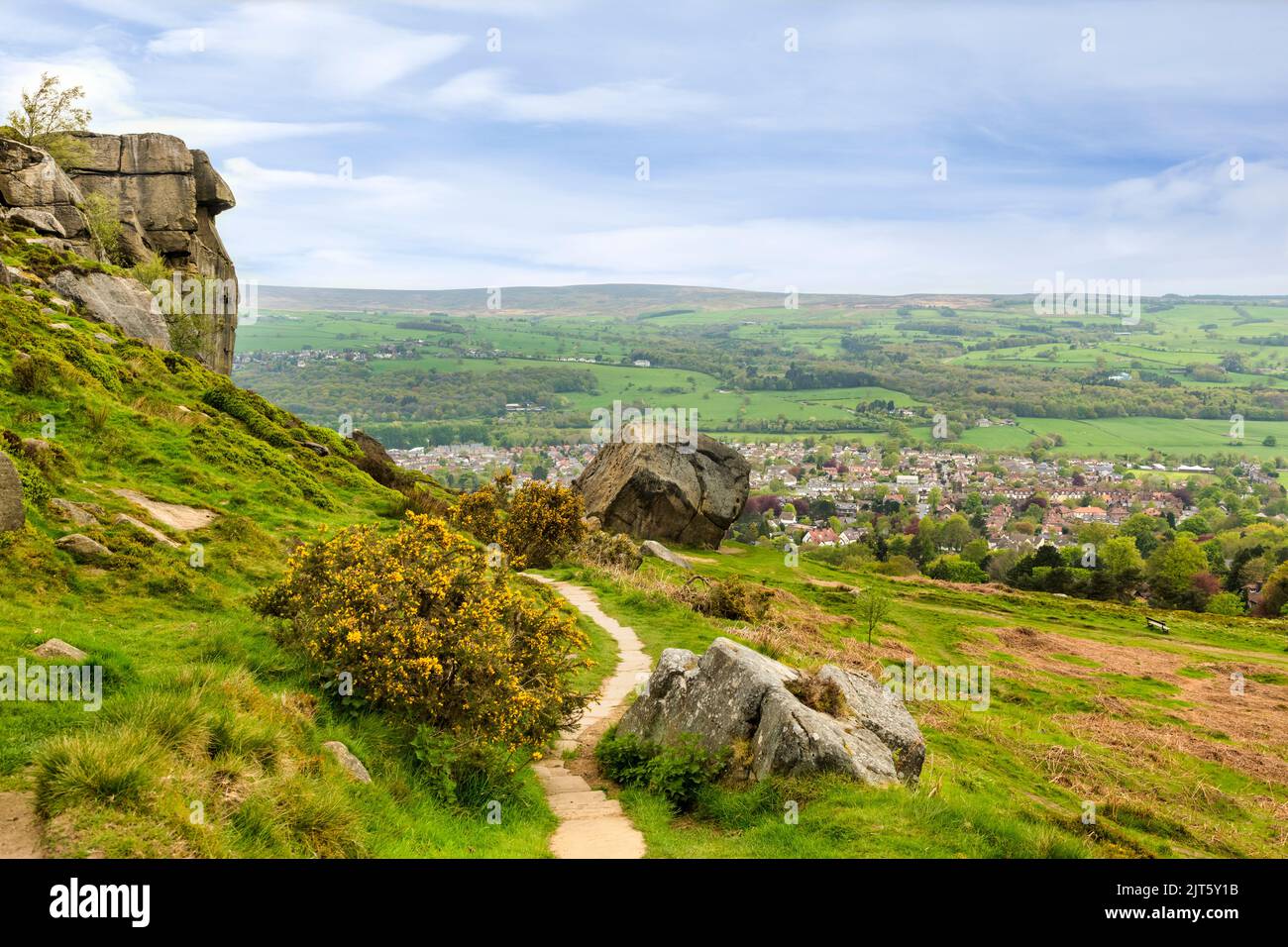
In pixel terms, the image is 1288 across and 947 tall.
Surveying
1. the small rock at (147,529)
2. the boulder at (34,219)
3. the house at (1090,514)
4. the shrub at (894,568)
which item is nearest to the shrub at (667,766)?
the small rock at (147,529)

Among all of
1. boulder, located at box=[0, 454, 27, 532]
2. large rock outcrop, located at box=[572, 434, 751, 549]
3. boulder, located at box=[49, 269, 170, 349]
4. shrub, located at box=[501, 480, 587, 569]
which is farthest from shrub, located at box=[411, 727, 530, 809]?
large rock outcrop, located at box=[572, 434, 751, 549]

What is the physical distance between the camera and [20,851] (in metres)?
6.73

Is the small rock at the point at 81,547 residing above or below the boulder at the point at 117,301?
below

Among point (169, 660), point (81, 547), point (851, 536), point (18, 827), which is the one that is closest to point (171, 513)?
point (81, 547)

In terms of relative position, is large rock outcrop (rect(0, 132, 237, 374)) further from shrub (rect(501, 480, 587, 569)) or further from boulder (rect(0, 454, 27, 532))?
boulder (rect(0, 454, 27, 532))

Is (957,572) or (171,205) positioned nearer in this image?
(171,205)

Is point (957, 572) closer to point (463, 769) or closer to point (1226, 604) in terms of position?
point (1226, 604)

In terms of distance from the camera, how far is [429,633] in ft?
39.7

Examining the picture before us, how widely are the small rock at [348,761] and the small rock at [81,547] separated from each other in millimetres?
6902

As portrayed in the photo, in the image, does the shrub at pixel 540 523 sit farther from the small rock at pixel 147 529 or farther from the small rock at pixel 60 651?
the small rock at pixel 60 651

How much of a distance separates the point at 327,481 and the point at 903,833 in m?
26.4

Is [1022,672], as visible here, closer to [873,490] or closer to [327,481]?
[327,481]

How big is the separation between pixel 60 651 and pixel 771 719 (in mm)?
9442

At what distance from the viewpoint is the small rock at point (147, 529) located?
1611cm
